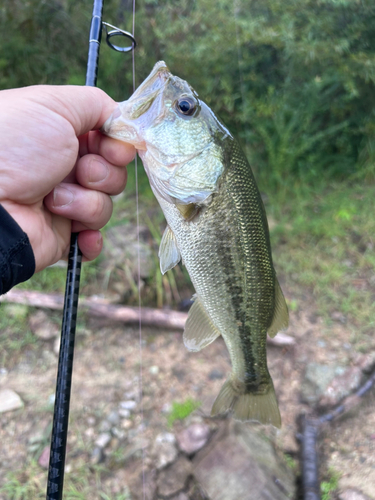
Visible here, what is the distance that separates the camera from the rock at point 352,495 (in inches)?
73.4

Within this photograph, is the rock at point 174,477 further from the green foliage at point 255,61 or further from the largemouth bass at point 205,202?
the green foliage at point 255,61

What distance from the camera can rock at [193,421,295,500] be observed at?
1.88 metres

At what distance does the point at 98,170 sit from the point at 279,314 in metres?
1.07

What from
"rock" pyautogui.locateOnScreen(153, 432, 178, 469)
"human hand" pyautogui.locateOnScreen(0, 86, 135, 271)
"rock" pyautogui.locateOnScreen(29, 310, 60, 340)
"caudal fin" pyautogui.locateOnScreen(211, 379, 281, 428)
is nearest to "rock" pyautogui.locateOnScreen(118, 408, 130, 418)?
"rock" pyautogui.locateOnScreen(153, 432, 178, 469)

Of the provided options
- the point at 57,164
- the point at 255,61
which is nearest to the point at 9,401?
the point at 57,164

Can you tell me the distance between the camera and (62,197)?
152 centimetres

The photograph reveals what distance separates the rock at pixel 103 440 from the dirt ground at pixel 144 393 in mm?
27

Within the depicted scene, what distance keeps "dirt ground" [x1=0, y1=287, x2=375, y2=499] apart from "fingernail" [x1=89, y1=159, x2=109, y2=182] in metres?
1.67

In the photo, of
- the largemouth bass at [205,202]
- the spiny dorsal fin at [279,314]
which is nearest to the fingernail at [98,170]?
the largemouth bass at [205,202]

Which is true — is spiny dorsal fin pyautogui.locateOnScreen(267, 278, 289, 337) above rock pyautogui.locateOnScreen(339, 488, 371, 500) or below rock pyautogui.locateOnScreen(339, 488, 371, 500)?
above

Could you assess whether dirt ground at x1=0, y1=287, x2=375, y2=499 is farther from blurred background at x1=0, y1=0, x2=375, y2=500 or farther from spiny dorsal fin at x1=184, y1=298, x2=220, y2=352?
spiny dorsal fin at x1=184, y1=298, x2=220, y2=352

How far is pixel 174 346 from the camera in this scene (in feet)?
9.18

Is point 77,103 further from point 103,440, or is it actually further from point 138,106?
point 103,440

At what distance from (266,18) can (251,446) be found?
14.4 ft
